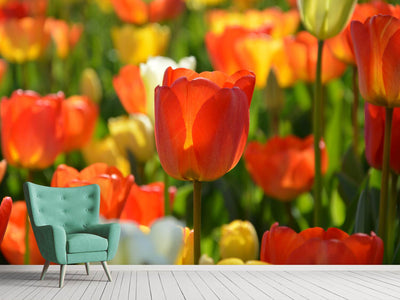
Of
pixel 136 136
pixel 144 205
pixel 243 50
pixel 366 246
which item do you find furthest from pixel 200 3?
pixel 366 246

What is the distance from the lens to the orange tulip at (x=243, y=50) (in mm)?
1157

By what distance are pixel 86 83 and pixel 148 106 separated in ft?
1.57

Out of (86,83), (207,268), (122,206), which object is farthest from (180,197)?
(86,83)

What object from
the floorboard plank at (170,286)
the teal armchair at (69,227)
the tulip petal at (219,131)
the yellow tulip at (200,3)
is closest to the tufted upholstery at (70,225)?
the teal armchair at (69,227)

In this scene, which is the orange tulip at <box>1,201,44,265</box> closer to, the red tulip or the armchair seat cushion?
the armchair seat cushion

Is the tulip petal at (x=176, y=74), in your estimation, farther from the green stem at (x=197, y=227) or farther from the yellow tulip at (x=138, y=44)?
the yellow tulip at (x=138, y=44)

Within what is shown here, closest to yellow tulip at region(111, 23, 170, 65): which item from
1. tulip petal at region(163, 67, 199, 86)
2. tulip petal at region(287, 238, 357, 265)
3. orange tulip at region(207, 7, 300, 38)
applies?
orange tulip at region(207, 7, 300, 38)

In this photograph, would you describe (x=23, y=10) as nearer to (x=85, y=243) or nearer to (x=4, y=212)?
(x=85, y=243)

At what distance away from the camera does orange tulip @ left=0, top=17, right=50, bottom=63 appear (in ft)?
5.17

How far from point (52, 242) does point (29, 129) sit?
0.21m

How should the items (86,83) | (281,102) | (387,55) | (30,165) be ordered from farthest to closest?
(86,83) → (281,102) → (30,165) → (387,55)

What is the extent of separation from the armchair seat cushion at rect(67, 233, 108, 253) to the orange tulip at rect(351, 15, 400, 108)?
460 mm

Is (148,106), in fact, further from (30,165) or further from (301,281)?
(301,281)

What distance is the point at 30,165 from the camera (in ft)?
3.44
